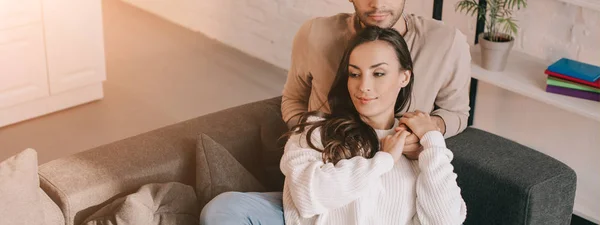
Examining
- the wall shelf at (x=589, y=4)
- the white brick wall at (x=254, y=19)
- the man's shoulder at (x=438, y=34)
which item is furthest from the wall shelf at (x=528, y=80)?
the white brick wall at (x=254, y=19)

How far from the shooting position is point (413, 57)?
7.04ft

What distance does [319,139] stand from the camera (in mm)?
2033

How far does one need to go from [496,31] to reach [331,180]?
3.97ft

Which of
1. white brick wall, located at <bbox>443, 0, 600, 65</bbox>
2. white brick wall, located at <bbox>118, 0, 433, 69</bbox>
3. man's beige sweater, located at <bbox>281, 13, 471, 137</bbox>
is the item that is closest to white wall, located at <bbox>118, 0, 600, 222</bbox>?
white brick wall, located at <bbox>443, 0, 600, 65</bbox>

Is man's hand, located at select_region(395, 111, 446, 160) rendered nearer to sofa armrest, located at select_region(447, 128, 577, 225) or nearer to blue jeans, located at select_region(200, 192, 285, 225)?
sofa armrest, located at select_region(447, 128, 577, 225)

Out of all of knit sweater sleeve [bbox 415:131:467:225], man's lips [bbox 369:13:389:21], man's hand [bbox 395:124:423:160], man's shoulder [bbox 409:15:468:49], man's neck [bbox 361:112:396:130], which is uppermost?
man's lips [bbox 369:13:389:21]

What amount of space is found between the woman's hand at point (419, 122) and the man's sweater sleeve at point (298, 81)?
32 cm

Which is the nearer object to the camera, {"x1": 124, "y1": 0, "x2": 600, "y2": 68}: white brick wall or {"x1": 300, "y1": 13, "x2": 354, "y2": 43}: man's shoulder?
{"x1": 300, "y1": 13, "x2": 354, "y2": 43}: man's shoulder

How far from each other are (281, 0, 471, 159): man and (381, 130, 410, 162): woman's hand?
0.04 metres

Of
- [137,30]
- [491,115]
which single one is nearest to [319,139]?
[491,115]

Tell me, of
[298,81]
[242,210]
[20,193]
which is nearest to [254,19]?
[298,81]

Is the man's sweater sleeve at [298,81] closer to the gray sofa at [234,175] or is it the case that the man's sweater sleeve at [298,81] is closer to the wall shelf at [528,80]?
the gray sofa at [234,175]

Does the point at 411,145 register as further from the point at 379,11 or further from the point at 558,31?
the point at 558,31

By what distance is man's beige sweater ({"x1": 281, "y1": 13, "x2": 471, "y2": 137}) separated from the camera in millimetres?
2145
